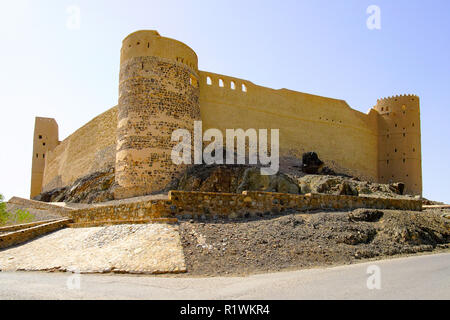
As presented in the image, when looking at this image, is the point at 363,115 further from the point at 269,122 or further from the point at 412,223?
the point at 412,223

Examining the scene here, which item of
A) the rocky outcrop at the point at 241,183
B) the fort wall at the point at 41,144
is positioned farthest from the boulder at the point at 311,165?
the fort wall at the point at 41,144

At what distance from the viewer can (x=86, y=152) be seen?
2623cm

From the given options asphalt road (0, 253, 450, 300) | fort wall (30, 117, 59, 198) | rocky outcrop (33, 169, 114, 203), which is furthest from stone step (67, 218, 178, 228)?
fort wall (30, 117, 59, 198)

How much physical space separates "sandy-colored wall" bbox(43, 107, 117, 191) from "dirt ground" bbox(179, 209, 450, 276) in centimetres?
1516

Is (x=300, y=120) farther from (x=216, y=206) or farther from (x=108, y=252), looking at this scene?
(x=108, y=252)

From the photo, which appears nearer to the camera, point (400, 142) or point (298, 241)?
point (298, 241)

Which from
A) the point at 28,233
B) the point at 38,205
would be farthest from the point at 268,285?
the point at 38,205

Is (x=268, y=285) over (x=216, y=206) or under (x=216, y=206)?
under

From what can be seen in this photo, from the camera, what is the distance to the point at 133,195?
54.7 ft

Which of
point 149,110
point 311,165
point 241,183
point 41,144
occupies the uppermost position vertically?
point 41,144

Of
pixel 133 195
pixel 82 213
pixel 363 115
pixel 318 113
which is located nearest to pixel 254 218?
pixel 82 213

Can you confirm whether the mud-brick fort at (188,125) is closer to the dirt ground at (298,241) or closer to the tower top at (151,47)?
the tower top at (151,47)

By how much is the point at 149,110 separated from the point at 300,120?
12174 millimetres

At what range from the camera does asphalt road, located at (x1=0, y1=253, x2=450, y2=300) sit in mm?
4793
